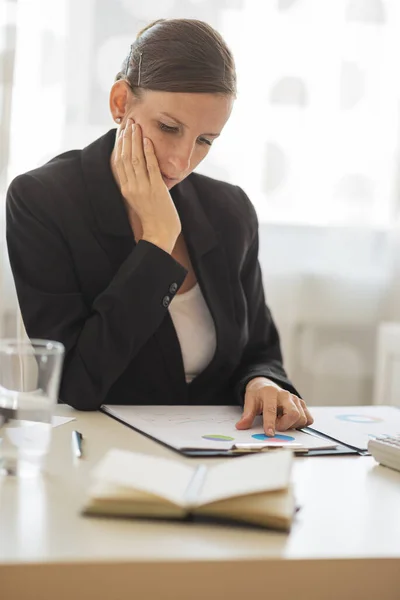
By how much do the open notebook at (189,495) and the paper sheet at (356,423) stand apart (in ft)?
1.17

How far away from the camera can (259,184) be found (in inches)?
98.7

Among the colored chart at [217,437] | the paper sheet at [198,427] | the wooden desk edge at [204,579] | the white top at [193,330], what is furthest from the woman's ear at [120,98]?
the wooden desk edge at [204,579]

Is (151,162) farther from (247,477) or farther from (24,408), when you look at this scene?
(247,477)

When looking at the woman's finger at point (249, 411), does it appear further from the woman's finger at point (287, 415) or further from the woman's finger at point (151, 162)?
the woman's finger at point (151, 162)

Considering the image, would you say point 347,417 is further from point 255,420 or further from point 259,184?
point 259,184

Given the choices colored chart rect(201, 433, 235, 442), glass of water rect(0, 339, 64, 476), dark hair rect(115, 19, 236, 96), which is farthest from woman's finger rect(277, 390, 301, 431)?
dark hair rect(115, 19, 236, 96)

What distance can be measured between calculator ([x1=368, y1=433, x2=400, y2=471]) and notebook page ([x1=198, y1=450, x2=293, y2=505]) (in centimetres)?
22

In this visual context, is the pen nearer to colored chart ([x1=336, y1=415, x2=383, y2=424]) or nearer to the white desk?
the white desk

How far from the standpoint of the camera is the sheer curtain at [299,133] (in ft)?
7.54

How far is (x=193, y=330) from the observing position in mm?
1539

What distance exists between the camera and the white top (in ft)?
5.01

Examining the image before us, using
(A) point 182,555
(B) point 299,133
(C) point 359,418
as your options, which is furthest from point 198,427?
(B) point 299,133

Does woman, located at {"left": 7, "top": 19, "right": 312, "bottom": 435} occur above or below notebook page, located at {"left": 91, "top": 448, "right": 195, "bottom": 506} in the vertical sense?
above

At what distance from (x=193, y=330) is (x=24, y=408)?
2.24 feet
